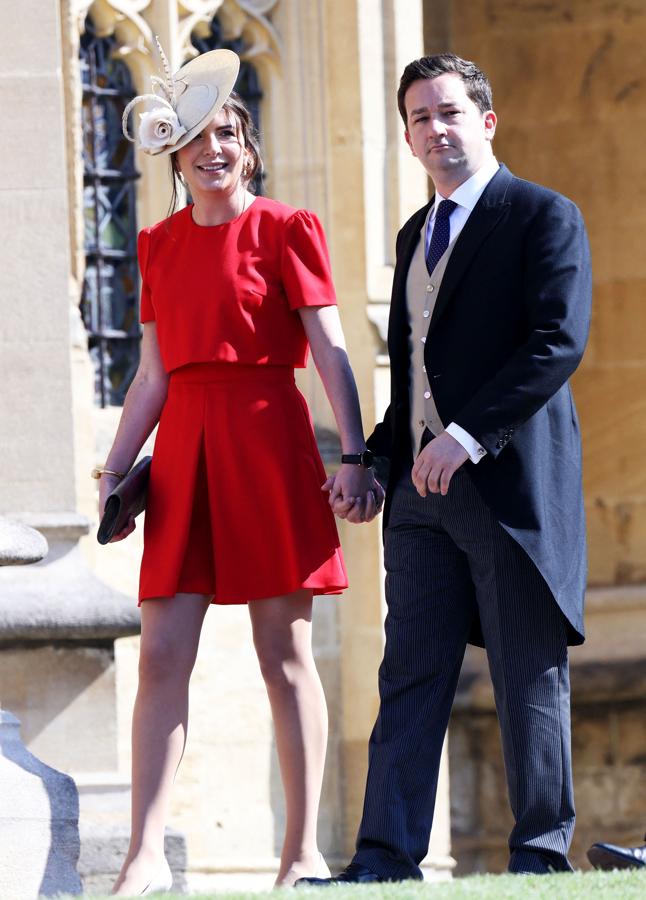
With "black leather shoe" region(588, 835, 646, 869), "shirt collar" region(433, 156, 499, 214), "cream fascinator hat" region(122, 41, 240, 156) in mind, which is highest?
"cream fascinator hat" region(122, 41, 240, 156)

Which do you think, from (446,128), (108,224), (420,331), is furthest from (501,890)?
(108,224)

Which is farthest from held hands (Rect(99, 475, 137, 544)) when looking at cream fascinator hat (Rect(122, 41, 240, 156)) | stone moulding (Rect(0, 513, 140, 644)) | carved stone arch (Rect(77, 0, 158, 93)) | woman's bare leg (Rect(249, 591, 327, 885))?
carved stone arch (Rect(77, 0, 158, 93))

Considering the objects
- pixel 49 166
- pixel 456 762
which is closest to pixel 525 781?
pixel 49 166

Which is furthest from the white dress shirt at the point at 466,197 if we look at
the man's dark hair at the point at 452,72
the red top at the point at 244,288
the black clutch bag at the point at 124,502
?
the black clutch bag at the point at 124,502

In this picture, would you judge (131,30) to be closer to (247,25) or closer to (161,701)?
(247,25)

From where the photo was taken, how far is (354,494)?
170 inches

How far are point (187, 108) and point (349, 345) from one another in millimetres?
3361

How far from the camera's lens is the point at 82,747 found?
6.23m

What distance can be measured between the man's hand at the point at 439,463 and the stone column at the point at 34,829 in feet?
3.43

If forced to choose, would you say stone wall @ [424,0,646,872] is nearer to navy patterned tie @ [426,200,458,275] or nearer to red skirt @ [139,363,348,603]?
red skirt @ [139,363,348,603]

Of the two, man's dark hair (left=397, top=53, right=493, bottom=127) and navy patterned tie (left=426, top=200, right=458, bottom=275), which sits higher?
man's dark hair (left=397, top=53, right=493, bottom=127)

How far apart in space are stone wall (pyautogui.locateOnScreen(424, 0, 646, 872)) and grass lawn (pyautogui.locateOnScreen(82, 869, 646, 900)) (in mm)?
5871

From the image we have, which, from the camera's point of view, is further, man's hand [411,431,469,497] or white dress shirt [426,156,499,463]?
white dress shirt [426,156,499,463]

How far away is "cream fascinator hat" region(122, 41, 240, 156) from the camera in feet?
14.6
